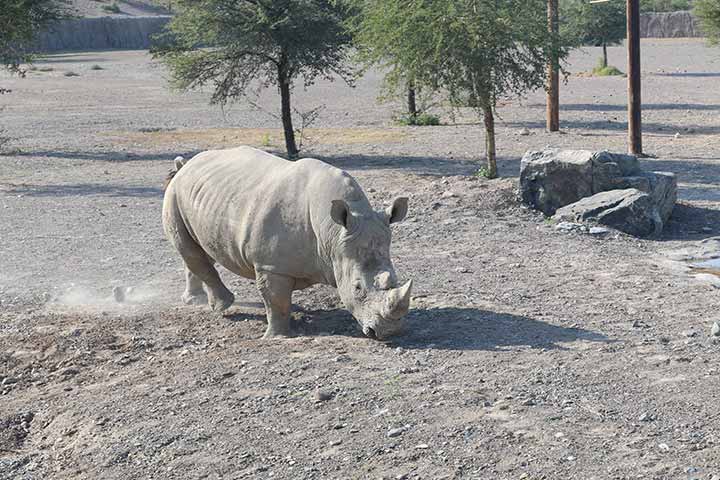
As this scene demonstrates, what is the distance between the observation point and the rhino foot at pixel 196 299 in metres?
12.4

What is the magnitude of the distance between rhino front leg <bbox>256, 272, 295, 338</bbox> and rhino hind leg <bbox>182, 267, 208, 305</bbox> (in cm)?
178

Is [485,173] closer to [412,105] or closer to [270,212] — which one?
[270,212]

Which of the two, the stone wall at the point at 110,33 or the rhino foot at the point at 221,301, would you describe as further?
the stone wall at the point at 110,33

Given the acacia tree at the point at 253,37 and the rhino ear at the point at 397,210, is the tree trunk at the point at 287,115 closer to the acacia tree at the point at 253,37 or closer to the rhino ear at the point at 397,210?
the acacia tree at the point at 253,37

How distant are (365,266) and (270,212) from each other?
1122mm

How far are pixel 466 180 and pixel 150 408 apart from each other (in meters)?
11.1

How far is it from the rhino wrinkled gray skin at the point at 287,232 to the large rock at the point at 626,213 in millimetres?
5370

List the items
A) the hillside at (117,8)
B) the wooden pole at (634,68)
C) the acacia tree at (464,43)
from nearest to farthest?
the acacia tree at (464,43), the wooden pole at (634,68), the hillside at (117,8)

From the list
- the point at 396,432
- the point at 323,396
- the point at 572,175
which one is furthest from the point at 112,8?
the point at 396,432

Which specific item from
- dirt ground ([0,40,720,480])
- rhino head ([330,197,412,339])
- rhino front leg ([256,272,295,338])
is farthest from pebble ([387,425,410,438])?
rhino front leg ([256,272,295,338])

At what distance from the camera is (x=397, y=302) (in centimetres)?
943

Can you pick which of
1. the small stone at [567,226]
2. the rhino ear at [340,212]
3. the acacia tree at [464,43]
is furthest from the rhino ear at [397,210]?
the acacia tree at [464,43]

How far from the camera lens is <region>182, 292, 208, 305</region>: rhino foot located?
1237cm

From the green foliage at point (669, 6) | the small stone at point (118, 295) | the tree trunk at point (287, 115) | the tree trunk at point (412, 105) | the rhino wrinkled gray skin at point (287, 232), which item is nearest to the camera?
the rhino wrinkled gray skin at point (287, 232)
